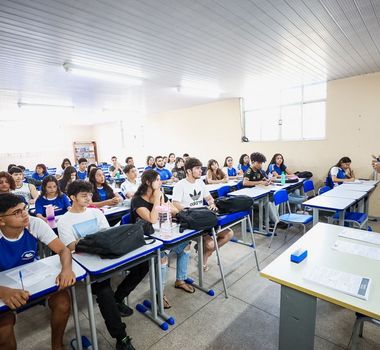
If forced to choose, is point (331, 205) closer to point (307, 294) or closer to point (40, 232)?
point (307, 294)

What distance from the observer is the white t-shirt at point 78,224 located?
6.57 feet

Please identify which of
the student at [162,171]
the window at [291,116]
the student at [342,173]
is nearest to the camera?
the student at [342,173]

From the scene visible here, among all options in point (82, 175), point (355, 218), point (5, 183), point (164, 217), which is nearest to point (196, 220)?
point (164, 217)

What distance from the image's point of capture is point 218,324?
7.02 ft

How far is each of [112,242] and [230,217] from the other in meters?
1.33

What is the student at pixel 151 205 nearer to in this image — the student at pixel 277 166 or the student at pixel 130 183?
the student at pixel 130 183

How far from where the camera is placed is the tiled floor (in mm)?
1938

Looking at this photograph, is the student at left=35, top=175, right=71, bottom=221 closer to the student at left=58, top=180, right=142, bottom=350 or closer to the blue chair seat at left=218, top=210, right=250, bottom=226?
the student at left=58, top=180, right=142, bottom=350

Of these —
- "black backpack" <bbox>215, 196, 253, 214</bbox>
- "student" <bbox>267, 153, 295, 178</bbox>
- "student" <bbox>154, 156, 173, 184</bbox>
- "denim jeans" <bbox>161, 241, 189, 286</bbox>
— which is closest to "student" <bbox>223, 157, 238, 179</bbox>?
"student" <bbox>267, 153, 295, 178</bbox>

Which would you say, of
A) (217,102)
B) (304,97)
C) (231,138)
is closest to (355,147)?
(304,97)

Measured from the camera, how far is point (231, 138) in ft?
23.7

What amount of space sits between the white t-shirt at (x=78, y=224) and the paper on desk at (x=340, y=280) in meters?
1.74

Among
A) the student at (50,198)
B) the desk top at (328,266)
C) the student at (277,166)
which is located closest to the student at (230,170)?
the student at (277,166)

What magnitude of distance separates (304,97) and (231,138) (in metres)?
2.22
